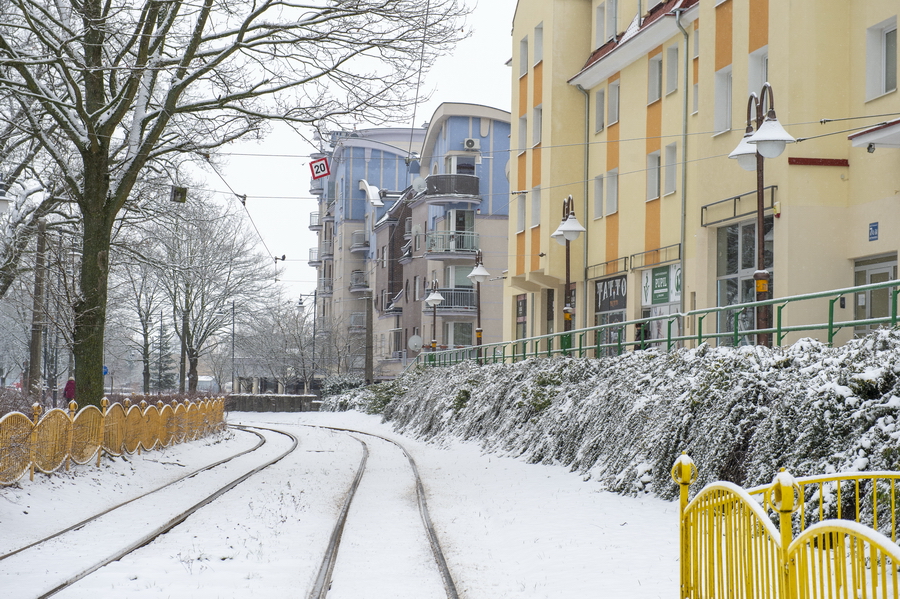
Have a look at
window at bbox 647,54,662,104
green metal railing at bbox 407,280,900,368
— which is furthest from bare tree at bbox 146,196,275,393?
window at bbox 647,54,662,104

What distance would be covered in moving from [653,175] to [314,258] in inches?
2435

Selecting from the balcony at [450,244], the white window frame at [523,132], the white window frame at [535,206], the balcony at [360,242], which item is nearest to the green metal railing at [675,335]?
the white window frame at [535,206]

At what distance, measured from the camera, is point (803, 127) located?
18375mm

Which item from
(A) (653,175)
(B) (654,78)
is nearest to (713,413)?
(A) (653,175)

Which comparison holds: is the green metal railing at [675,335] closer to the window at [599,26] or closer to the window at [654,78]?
the window at [654,78]

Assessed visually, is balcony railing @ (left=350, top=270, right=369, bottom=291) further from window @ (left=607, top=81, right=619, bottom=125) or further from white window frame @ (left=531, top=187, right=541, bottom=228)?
window @ (left=607, top=81, right=619, bottom=125)

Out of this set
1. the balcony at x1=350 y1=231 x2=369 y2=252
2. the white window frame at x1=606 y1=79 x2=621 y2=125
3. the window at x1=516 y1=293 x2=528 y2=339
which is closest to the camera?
the white window frame at x1=606 y1=79 x2=621 y2=125

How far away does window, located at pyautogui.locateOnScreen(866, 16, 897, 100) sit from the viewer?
17438mm

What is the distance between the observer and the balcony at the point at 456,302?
51094 millimetres

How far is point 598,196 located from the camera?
30062 mm

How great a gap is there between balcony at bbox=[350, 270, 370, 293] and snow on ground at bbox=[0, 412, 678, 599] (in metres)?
54.5

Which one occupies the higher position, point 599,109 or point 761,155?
point 599,109

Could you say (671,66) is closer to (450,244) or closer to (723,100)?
(723,100)

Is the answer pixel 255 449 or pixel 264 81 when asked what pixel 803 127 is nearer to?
pixel 264 81
